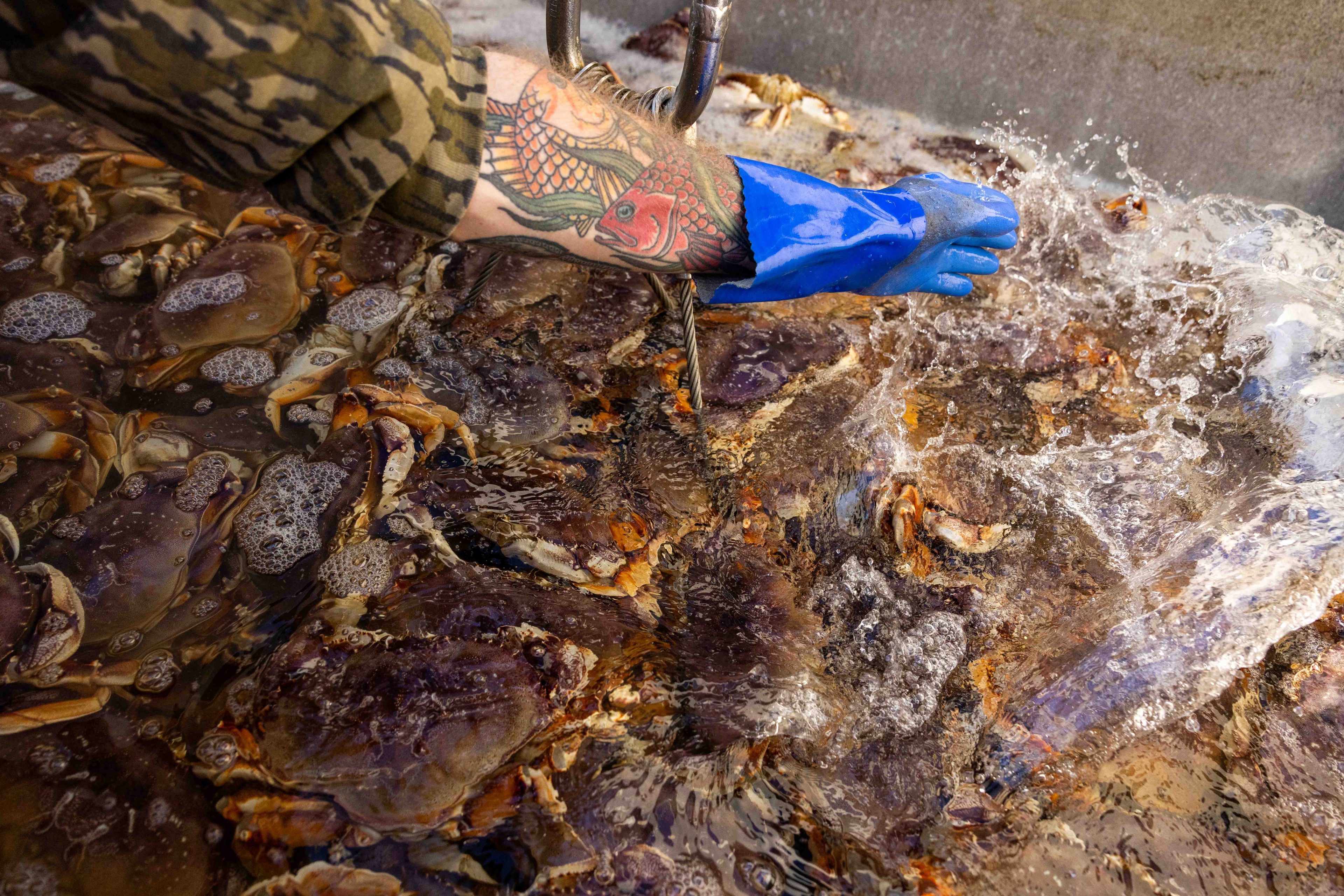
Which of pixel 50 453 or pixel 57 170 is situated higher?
pixel 57 170

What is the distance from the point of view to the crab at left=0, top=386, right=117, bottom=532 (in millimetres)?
1570

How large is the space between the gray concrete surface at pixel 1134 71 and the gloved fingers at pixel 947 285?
55.1 inches

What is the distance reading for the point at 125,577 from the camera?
1.47 metres

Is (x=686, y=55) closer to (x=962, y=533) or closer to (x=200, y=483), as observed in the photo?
(x=962, y=533)

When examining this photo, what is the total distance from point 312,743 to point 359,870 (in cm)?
23

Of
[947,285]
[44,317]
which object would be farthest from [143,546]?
[947,285]

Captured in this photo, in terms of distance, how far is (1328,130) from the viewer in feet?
8.71

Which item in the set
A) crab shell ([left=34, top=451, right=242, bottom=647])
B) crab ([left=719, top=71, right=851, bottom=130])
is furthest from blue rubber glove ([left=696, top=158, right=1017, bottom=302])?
crab shell ([left=34, top=451, right=242, bottom=647])

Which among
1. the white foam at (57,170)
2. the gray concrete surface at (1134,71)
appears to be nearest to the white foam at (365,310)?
the white foam at (57,170)

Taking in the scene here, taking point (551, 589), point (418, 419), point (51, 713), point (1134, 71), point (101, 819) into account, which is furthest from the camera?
point (1134, 71)

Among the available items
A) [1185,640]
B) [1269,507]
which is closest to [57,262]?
[1185,640]

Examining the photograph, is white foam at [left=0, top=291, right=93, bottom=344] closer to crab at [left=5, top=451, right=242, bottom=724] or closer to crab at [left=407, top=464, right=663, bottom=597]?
crab at [left=5, top=451, right=242, bottom=724]

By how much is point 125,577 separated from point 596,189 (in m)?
1.28

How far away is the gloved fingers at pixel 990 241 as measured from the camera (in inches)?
79.4
